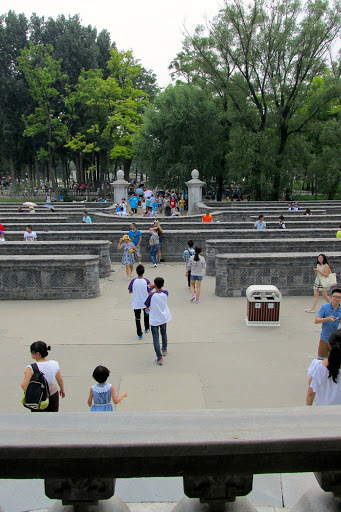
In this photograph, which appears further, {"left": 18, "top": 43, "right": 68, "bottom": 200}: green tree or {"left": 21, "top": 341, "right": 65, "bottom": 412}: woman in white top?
{"left": 18, "top": 43, "right": 68, "bottom": 200}: green tree

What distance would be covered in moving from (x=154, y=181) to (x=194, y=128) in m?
5.22

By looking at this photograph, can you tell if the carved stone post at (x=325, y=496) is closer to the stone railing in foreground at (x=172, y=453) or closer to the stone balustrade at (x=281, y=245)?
the stone railing in foreground at (x=172, y=453)

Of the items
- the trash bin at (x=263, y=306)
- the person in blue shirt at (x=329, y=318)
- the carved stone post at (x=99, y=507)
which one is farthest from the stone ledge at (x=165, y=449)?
the trash bin at (x=263, y=306)

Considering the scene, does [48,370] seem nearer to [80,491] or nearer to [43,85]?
[80,491]

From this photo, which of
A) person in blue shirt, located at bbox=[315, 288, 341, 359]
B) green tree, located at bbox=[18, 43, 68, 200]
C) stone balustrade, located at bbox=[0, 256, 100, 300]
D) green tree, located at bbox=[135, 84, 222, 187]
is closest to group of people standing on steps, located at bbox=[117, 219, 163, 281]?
stone balustrade, located at bbox=[0, 256, 100, 300]

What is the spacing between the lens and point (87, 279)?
10438mm

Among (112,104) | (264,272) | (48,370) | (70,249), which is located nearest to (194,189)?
(112,104)

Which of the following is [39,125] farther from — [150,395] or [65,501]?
[65,501]

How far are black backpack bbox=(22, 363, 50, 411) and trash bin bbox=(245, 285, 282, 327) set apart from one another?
4.91m

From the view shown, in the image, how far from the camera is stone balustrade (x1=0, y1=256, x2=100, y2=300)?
10336 millimetres

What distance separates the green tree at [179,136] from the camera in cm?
3344

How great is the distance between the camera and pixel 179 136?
33.9 meters

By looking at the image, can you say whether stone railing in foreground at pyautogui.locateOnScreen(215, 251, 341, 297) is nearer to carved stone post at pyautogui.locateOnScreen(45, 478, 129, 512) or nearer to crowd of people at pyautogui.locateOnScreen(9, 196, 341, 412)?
crowd of people at pyautogui.locateOnScreen(9, 196, 341, 412)

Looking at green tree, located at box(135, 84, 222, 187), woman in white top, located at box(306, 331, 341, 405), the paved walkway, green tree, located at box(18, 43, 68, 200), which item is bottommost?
the paved walkway
